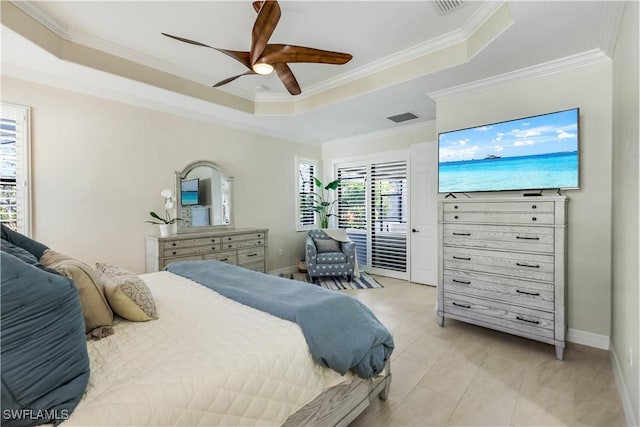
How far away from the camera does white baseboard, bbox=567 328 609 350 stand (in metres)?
2.45

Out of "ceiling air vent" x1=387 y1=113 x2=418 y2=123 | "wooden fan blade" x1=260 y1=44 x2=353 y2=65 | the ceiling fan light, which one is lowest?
the ceiling fan light

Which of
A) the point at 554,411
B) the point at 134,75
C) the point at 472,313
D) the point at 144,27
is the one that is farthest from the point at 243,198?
the point at 554,411

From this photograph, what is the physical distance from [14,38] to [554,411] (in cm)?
461

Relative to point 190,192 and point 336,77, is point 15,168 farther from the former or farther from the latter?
point 336,77

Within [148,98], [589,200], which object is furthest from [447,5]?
[148,98]

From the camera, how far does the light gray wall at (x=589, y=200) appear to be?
244cm

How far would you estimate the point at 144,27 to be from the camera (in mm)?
2531

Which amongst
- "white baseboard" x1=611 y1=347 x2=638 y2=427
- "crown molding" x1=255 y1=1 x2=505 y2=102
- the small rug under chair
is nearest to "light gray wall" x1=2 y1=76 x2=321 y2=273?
"crown molding" x1=255 y1=1 x2=505 y2=102

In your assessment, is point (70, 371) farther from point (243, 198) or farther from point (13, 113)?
point (243, 198)

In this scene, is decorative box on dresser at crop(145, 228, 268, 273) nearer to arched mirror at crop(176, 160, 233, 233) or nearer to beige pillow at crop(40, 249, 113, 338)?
arched mirror at crop(176, 160, 233, 233)

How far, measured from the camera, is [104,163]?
330 centimetres

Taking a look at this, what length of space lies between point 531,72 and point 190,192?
413 cm

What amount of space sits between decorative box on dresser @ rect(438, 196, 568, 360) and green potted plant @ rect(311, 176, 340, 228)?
108 inches

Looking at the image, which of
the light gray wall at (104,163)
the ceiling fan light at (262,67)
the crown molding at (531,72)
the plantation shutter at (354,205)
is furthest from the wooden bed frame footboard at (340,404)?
the plantation shutter at (354,205)
